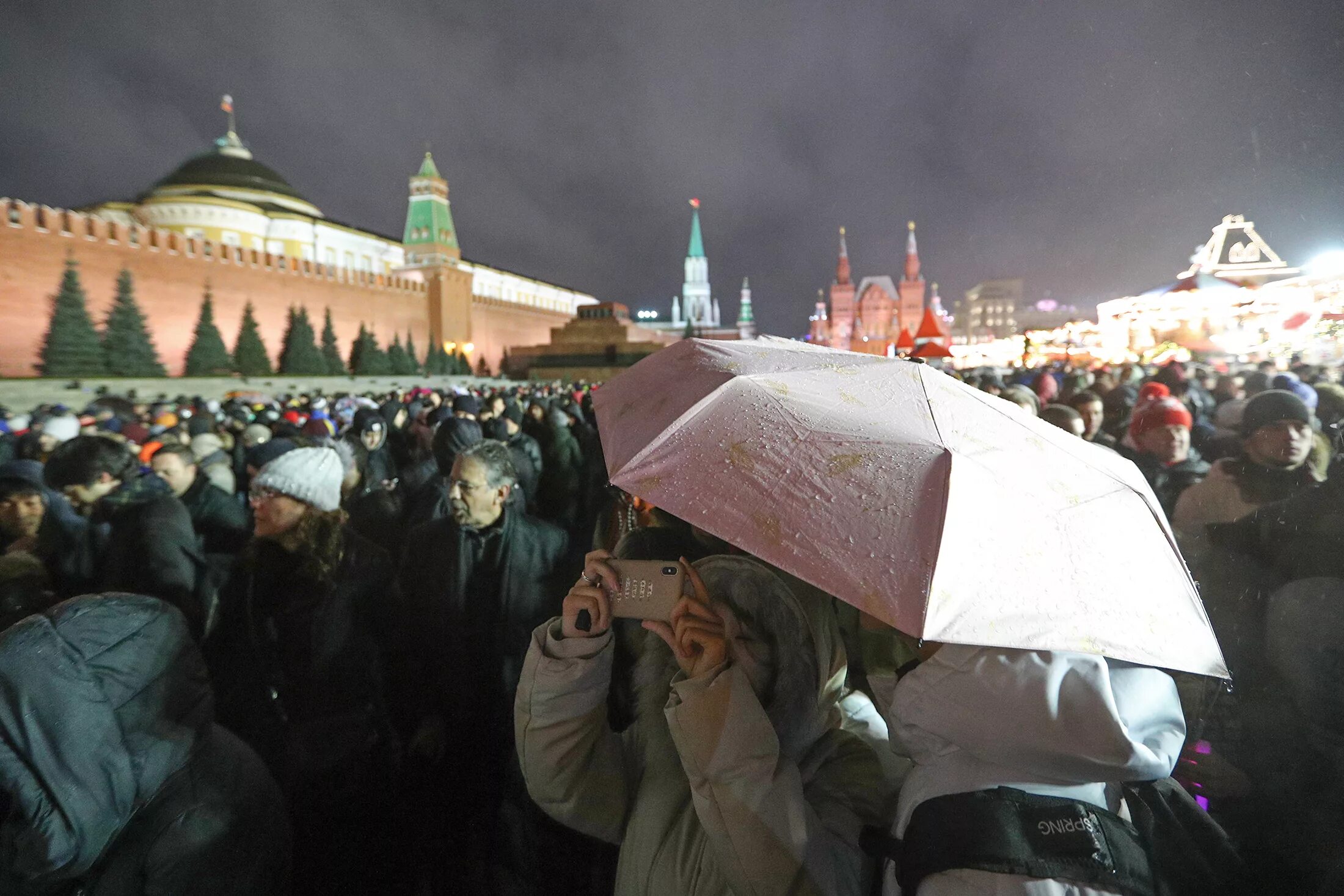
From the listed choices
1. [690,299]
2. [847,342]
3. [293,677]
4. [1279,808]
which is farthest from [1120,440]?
[690,299]

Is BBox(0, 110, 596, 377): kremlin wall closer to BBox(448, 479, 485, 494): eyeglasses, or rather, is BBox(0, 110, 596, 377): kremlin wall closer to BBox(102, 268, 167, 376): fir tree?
BBox(102, 268, 167, 376): fir tree

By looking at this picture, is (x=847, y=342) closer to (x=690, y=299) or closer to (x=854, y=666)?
(x=690, y=299)

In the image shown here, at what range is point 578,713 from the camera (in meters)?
1.18

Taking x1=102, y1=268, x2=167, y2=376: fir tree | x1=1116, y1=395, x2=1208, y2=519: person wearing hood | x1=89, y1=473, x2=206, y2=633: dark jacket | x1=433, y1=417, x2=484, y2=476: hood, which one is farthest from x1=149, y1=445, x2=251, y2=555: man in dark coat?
x1=102, y1=268, x2=167, y2=376: fir tree

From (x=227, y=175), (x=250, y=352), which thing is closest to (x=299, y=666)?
→ (x=250, y=352)

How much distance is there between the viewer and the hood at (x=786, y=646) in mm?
1138

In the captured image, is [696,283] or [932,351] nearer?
[932,351]

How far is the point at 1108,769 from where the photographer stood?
2.77 ft

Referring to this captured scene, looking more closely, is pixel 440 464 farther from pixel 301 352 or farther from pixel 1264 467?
pixel 301 352

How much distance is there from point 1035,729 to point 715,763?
1.53 ft

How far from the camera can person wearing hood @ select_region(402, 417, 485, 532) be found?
133 inches

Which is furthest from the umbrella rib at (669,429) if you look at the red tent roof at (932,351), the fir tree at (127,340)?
the fir tree at (127,340)

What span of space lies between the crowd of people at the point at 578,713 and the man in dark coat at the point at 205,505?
1cm

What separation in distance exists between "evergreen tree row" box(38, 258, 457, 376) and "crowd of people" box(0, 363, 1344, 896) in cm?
2098
